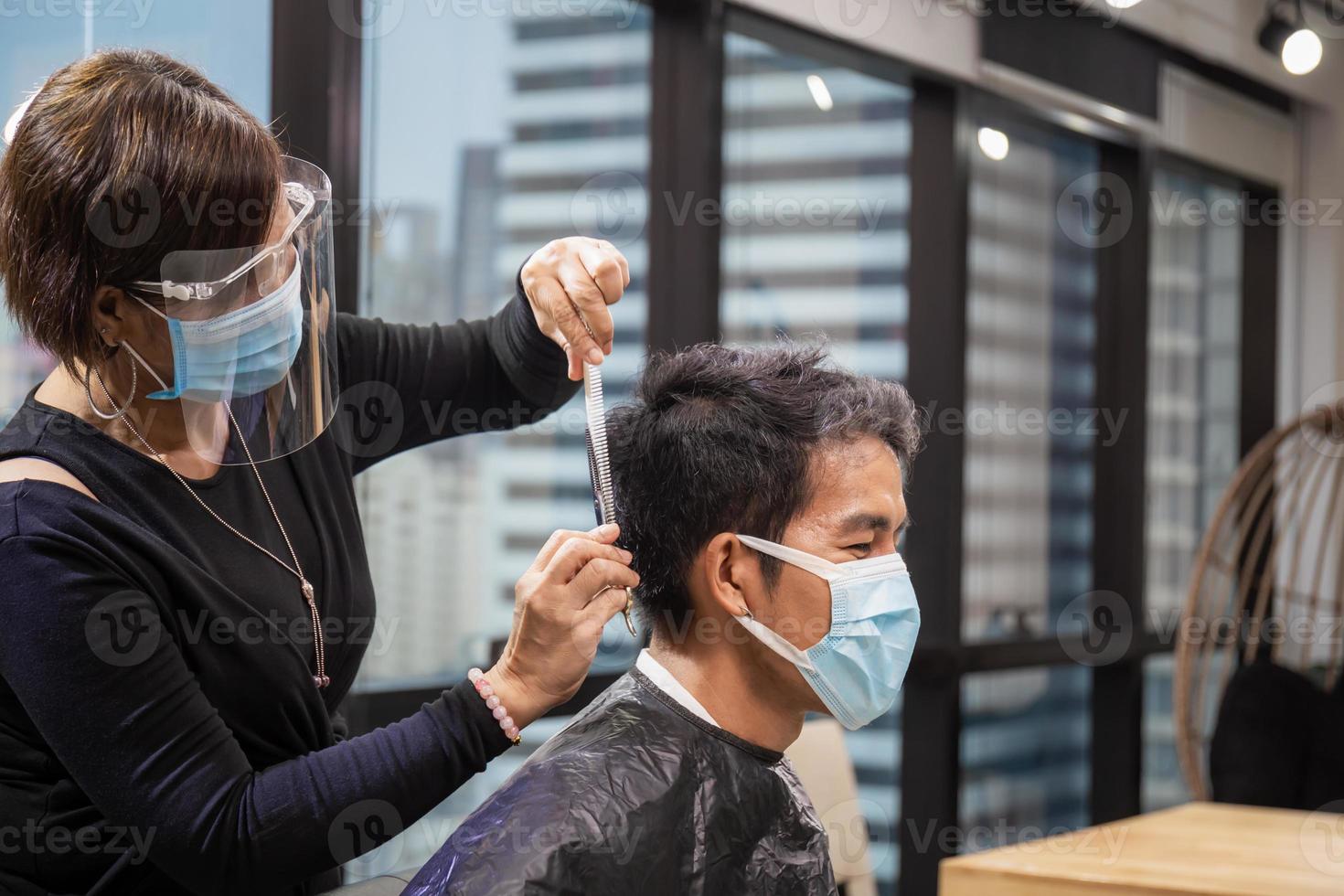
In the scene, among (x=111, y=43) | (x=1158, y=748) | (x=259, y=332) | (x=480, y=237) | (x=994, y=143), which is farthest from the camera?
(x=1158, y=748)

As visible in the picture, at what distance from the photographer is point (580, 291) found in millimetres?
1370

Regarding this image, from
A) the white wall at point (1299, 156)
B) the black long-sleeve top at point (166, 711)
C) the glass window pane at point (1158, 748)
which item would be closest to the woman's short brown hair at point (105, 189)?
the black long-sleeve top at point (166, 711)

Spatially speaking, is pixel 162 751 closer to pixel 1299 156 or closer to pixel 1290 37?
pixel 1290 37

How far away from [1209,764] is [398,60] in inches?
109

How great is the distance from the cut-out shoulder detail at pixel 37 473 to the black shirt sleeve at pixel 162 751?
0.07m

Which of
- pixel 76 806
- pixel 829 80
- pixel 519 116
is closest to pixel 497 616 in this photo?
pixel 519 116

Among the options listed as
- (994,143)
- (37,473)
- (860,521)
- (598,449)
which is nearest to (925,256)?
(994,143)

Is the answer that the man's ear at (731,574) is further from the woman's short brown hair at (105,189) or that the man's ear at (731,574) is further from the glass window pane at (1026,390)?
the glass window pane at (1026,390)

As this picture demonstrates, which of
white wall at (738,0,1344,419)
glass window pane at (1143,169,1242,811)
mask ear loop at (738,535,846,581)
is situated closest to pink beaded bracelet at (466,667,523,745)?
mask ear loop at (738,535,846,581)

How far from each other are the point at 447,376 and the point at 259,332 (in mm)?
452

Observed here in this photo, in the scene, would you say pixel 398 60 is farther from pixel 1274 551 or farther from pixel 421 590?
pixel 1274 551

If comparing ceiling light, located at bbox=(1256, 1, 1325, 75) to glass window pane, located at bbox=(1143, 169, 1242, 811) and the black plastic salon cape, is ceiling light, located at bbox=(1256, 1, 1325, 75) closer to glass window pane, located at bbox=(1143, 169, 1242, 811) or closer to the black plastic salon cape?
glass window pane, located at bbox=(1143, 169, 1242, 811)

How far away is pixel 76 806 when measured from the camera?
116 cm

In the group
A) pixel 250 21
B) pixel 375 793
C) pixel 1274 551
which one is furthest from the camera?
pixel 1274 551
